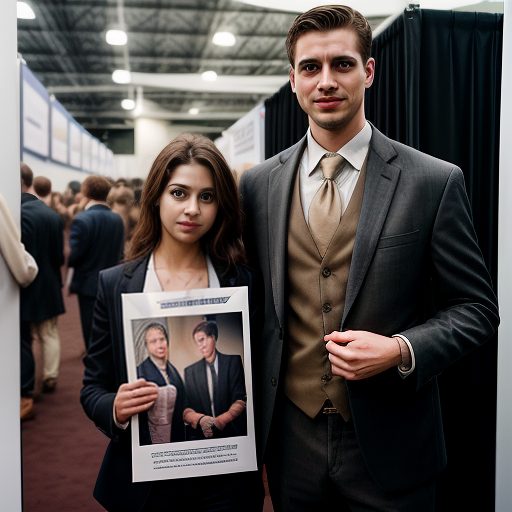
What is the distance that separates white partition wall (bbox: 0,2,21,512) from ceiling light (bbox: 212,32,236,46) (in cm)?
243

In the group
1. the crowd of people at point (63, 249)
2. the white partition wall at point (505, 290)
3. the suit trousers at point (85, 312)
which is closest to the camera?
the white partition wall at point (505, 290)

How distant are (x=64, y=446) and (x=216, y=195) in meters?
2.37

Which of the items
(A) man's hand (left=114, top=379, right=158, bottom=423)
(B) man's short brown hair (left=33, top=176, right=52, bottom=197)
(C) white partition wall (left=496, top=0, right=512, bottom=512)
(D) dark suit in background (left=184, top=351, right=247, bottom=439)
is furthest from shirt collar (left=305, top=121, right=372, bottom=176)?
(B) man's short brown hair (left=33, top=176, right=52, bottom=197)

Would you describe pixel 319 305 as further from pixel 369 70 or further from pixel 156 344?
pixel 369 70

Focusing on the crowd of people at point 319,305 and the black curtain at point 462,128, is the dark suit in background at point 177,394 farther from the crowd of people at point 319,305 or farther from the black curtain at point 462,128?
the black curtain at point 462,128

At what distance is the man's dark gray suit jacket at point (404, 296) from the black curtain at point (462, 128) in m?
1.00

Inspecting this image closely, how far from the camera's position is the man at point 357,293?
1.25 metres

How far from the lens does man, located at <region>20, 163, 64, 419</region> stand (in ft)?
8.91

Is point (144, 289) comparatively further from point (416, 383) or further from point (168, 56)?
point (168, 56)

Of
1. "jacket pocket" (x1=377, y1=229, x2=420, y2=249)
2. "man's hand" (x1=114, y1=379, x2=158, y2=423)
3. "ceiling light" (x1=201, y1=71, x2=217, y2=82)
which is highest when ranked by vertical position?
"ceiling light" (x1=201, y1=71, x2=217, y2=82)

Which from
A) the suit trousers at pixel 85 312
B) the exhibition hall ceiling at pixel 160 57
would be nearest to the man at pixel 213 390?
the suit trousers at pixel 85 312

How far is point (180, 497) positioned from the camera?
4.10ft

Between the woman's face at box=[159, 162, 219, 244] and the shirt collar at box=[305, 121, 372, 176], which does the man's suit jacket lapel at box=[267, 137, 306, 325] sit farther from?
the woman's face at box=[159, 162, 219, 244]

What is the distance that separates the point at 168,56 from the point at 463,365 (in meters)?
2.73
